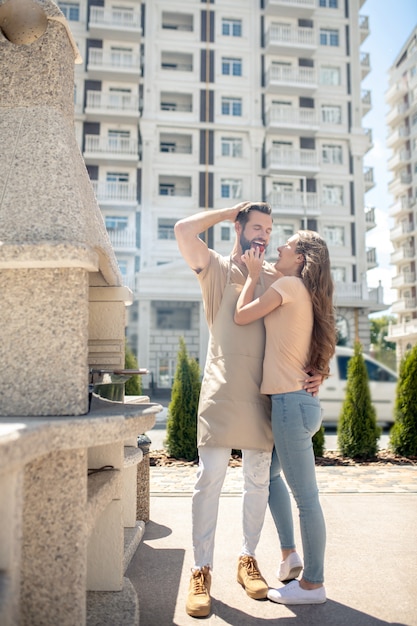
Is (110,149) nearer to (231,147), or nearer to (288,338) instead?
(231,147)

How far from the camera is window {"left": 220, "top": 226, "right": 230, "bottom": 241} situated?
88.0 feet

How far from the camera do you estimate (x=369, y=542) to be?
11.8ft

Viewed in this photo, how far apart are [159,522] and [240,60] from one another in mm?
28527

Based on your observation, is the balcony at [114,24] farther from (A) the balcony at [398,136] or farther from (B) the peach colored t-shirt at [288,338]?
(B) the peach colored t-shirt at [288,338]

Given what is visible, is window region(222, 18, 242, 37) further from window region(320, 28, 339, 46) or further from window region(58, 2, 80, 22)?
window region(58, 2, 80, 22)

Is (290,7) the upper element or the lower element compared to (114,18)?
upper

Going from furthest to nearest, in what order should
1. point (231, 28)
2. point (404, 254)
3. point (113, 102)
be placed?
1. point (404, 254)
2. point (231, 28)
3. point (113, 102)

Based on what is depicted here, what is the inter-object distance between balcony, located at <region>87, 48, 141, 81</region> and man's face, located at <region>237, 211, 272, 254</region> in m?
26.5

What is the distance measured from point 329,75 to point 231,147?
6894 mm

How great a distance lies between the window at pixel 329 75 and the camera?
29453mm

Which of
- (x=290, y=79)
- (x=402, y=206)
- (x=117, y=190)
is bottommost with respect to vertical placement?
(x=117, y=190)

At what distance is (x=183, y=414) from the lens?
732 centimetres

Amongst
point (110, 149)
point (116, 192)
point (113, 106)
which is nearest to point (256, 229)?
point (116, 192)

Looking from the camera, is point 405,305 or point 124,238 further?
point 405,305
